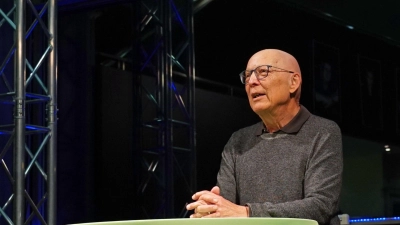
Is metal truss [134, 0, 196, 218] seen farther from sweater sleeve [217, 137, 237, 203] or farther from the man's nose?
the man's nose

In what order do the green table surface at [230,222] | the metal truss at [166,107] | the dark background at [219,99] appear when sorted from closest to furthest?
the green table surface at [230,222], the metal truss at [166,107], the dark background at [219,99]

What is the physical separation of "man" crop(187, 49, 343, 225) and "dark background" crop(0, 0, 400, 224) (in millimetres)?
3940

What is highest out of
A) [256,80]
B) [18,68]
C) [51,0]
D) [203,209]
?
[51,0]

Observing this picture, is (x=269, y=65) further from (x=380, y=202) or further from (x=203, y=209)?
(x=380, y=202)

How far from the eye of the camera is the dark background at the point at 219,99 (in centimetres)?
605

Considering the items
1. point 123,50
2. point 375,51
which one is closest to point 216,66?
point 123,50

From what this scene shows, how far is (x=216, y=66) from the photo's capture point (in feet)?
21.6

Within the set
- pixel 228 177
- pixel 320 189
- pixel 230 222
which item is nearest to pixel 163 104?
pixel 228 177

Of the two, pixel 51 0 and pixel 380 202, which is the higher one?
pixel 51 0

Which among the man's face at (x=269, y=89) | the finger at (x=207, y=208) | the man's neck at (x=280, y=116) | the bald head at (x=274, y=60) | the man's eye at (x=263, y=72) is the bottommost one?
the finger at (x=207, y=208)

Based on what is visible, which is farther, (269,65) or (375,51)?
(375,51)

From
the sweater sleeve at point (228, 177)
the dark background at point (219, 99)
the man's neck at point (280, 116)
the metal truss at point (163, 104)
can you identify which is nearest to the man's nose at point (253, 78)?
the man's neck at point (280, 116)

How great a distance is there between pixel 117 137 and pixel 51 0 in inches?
94.4

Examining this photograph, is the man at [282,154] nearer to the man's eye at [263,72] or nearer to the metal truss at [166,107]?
the man's eye at [263,72]
